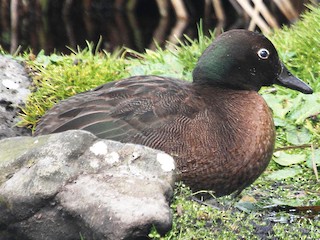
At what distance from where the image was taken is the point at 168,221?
3643 mm

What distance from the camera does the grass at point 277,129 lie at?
4008mm

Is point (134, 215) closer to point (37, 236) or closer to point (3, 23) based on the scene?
point (37, 236)

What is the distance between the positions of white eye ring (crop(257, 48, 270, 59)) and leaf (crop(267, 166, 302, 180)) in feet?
2.81

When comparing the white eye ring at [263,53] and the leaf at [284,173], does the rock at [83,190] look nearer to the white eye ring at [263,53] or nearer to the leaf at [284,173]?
the white eye ring at [263,53]

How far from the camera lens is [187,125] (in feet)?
15.1

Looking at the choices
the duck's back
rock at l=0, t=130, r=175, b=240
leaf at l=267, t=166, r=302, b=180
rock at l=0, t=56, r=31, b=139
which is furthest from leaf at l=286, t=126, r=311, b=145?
rock at l=0, t=130, r=175, b=240

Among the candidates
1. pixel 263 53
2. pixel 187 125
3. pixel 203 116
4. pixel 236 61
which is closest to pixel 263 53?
pixel 263 53

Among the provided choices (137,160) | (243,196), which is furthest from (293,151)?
(137,160)

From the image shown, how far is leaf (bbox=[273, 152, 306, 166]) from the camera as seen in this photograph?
5723 mm

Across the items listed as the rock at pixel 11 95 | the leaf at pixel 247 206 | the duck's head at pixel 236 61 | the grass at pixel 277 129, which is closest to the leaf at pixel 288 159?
the grass at pixel 277 129

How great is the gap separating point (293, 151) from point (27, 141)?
2.35 metres

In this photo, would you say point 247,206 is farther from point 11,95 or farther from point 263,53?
point 11,95

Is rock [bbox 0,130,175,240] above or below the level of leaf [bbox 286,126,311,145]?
above

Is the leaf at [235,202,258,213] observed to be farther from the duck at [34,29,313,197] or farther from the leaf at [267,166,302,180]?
the leaf at [267,166,302,180]
